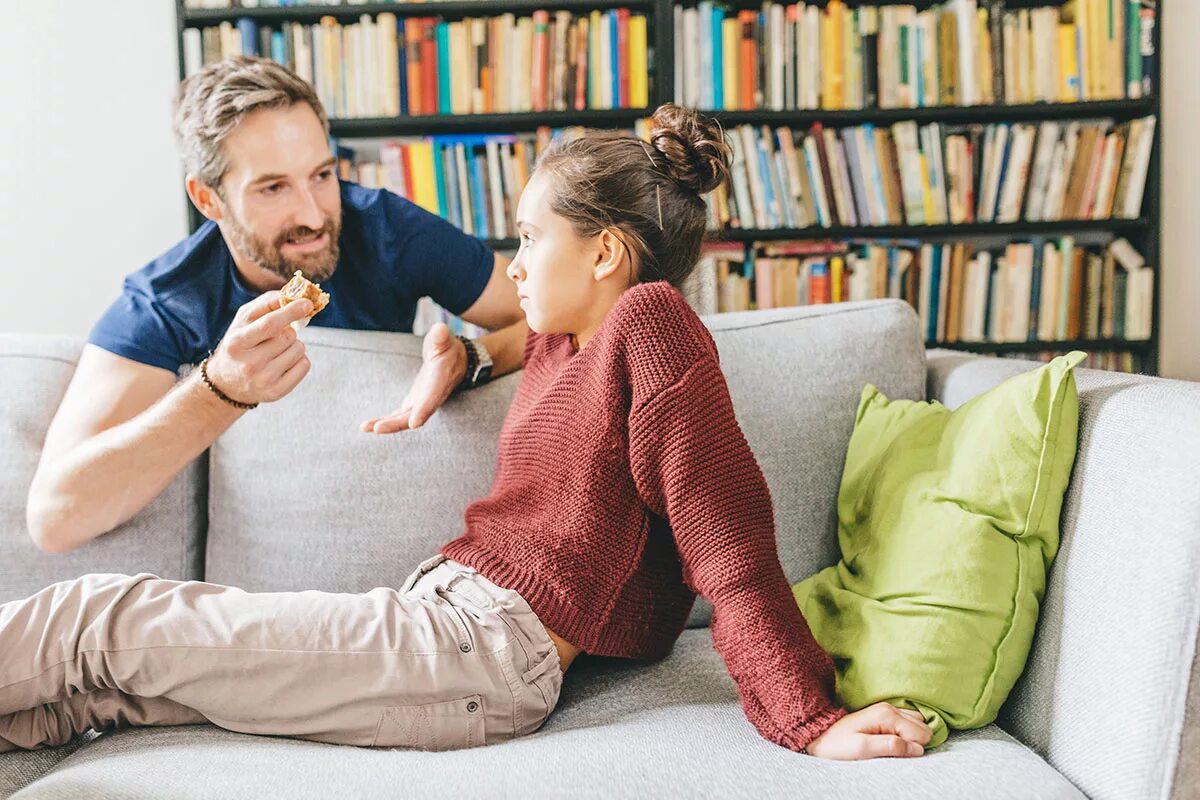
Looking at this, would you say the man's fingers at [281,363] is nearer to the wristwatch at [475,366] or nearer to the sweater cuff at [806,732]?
the wristwatch at [475,366]

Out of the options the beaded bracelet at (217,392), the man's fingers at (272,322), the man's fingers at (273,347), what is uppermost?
the man's fingers at (272,322)

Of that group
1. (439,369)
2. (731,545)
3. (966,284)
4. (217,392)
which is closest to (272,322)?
(217,392)

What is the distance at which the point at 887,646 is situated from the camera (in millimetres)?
1063

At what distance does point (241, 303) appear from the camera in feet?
5.21

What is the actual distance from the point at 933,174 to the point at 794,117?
429mm

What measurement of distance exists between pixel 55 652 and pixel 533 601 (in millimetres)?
527

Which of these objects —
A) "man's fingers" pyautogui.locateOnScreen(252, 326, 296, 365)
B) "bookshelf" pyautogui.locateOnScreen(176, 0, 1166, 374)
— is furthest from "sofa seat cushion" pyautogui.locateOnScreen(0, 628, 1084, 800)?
"bookshelf" pyautogui.locateOnScreen(176, 0, 1166, 374)

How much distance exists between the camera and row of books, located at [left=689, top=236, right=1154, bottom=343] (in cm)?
275

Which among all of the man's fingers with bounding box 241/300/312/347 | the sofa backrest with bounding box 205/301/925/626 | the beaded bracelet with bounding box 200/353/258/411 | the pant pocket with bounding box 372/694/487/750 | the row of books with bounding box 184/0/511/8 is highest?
the row of books with bounding box 184/0/511/8

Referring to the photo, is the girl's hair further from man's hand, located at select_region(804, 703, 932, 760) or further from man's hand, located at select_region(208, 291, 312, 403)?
man's hand, located at select_region(804, 703, 932, 760)

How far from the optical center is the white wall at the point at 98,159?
9.14ft

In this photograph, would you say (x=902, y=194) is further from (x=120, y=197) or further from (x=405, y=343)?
(x=120, y=197)

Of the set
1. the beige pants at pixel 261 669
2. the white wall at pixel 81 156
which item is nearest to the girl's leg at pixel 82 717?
the beige pants at pixel 261 669

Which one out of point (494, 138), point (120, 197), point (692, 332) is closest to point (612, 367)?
point (692, 332)
